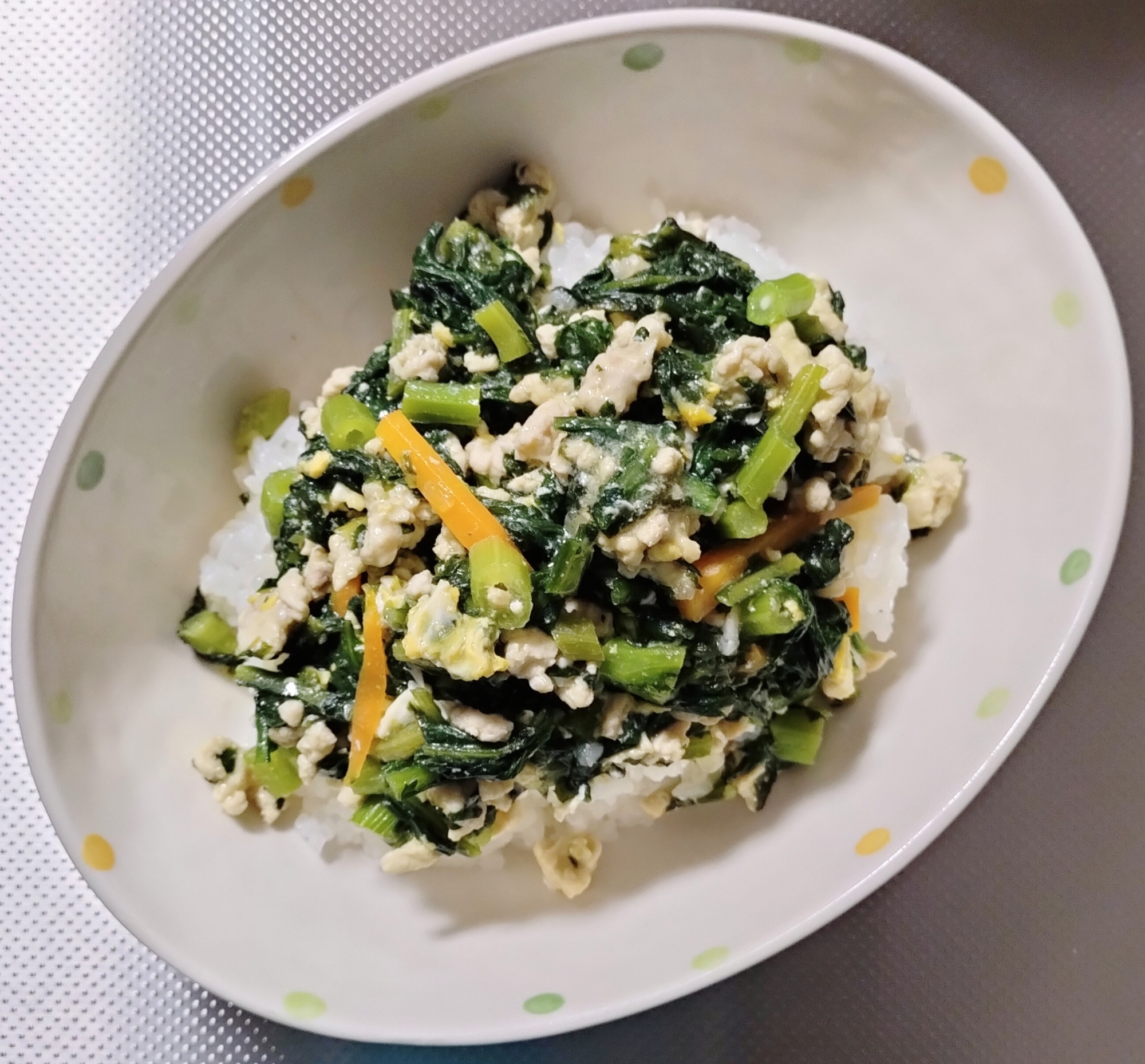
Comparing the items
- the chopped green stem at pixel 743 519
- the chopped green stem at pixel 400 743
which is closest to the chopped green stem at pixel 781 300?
the chopped green stem at pixel 743 519

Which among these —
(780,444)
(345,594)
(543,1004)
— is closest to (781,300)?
(780,444)

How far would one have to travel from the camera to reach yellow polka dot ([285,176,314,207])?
1.63m

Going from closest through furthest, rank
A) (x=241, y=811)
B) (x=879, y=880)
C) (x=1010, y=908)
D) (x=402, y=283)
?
(x=879, y=880) < (x=241, y=811) < (x=402, y=283) < (x=1010, y=908)

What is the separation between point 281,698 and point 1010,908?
6.06ft

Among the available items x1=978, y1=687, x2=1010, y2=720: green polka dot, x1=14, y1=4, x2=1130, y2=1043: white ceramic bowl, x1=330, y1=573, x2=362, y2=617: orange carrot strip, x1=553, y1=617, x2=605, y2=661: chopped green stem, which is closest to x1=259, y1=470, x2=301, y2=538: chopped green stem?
x1=14, y1=4, x2=1130, y2=1043: white ceramic bowl

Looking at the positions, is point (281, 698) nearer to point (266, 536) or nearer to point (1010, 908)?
point (266, 536)

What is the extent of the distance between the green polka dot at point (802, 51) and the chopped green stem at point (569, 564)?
40.9 inches

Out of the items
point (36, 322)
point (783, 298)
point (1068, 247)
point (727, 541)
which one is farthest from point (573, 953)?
point (36, 322)

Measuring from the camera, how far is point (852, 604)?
1.83 meters

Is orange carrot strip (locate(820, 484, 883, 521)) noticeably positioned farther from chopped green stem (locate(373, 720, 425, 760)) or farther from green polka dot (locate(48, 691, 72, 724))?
green polka dot (locate(48, 691, 72, 724))

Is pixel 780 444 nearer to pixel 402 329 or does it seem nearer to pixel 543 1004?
pixel 402 329

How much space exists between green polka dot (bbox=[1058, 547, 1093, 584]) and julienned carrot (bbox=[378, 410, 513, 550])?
45.6 inches

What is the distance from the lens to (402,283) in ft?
6.43

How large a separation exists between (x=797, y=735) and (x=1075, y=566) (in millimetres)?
661
